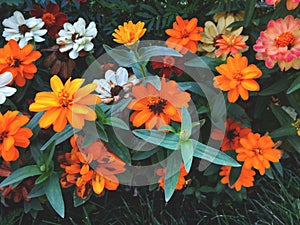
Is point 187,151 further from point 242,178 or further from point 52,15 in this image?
point 52,15

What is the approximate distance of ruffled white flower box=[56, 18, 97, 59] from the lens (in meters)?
1.30

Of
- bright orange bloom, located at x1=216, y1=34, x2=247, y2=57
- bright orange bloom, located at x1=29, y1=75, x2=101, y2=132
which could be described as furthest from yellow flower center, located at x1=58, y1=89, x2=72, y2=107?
bright orange bloom, located at x1=216, y1=34, x2=247, y2=57

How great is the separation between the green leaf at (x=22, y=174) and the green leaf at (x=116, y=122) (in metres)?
0.21

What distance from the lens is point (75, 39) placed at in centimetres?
132

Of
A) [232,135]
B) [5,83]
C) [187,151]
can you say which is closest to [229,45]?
[232,135]

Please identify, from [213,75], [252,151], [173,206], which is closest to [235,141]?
[252,151]

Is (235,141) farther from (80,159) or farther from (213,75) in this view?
(80,159)

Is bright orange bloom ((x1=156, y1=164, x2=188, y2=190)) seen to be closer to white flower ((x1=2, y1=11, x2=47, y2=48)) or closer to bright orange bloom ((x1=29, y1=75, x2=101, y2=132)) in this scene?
bright orange bloom ((x1=29, y1=75, x2=101, y2=132))

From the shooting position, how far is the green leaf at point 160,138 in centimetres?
112

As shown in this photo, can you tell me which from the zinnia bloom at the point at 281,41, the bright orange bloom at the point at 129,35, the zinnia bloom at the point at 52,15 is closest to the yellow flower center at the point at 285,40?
the zinnia bloom at the point at 281,41

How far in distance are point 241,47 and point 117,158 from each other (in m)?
0.45

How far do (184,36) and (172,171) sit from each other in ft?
1.35

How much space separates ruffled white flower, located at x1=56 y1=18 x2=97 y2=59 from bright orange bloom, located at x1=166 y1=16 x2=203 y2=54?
0.22 meters

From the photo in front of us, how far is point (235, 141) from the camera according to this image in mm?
1383
